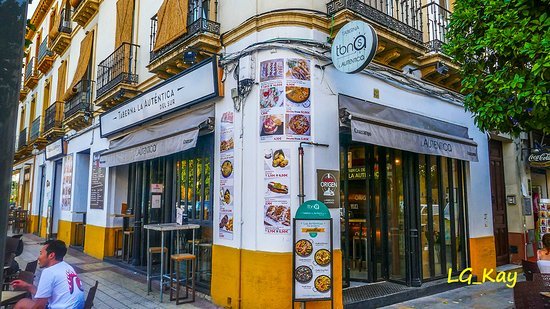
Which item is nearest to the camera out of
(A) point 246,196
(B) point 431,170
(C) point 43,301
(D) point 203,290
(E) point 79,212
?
Result: (C) point 43,301

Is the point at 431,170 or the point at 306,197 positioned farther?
the point at 431,170

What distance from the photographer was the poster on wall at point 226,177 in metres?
6.43

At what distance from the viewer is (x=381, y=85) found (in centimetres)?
730

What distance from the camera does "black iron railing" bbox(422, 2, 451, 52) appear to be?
26.5 ft

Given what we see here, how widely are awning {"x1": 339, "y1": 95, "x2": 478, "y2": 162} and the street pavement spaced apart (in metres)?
2.70

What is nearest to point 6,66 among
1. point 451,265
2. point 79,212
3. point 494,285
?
point 451,265

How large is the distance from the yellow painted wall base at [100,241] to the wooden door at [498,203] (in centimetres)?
1043

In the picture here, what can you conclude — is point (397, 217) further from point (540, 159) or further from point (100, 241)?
point (100, 241)

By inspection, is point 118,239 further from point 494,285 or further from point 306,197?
point 494,285

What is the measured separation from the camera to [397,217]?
26.2 ft

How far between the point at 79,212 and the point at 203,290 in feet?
26.0

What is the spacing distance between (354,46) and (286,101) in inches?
50.1

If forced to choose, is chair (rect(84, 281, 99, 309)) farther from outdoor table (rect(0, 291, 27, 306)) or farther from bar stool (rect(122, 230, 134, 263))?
bar stool (rect(122, 230, 134, 263))

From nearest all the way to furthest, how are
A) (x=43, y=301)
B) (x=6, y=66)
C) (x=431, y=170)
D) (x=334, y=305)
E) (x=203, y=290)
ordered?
(x=6, y=66) < (x=43, y=301) < (x=334, y=305) < (x=203, y=290) < (x=431, y=170)
